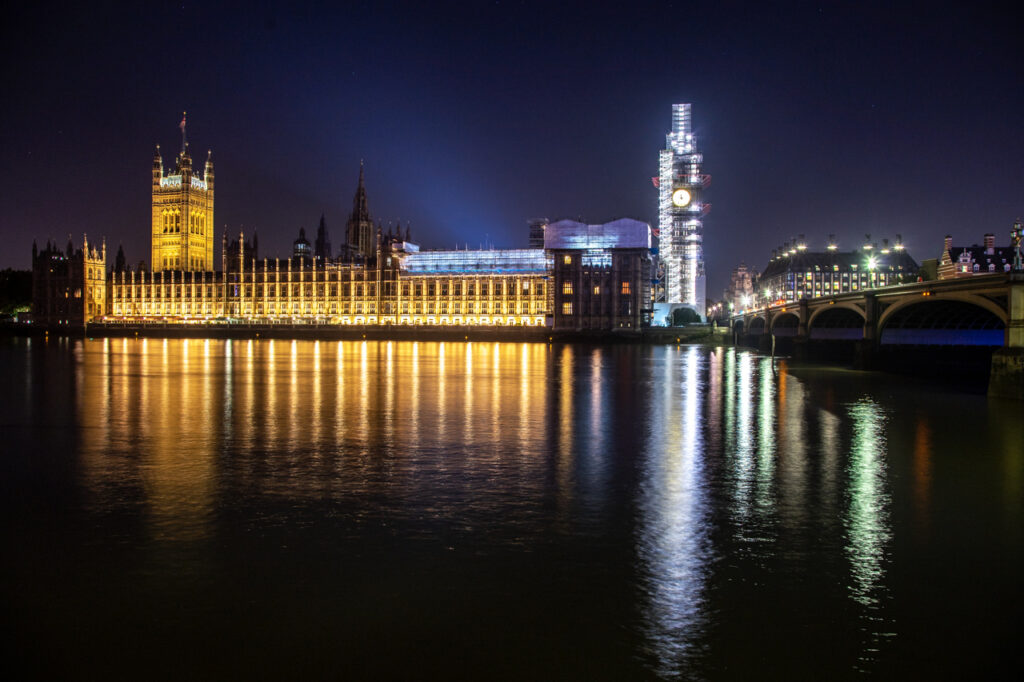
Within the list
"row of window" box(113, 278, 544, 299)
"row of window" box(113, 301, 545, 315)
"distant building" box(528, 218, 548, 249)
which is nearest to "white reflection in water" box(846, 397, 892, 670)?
"row of window" box(113, 301, 545, 315)

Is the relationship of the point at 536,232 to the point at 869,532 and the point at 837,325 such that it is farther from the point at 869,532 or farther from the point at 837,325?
the point at 869,532

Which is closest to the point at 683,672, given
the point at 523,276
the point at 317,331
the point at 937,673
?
the point at 937,673

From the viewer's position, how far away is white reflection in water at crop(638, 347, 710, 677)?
7.41 metres

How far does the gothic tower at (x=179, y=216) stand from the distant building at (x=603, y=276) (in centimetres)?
9950

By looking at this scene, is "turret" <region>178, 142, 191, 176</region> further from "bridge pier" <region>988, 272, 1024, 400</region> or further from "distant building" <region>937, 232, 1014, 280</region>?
"bridge pier" <region>988, 272, 1024, 400</region>

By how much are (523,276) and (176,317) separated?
265 feet

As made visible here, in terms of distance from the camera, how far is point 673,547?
398 inches

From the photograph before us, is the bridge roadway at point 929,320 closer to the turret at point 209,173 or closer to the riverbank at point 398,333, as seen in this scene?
the riverbank at point 398,333

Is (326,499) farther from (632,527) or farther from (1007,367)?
(1007,367)

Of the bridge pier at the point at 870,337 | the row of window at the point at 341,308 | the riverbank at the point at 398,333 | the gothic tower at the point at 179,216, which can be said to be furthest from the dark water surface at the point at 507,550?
the gothic tower at the point at 179,216

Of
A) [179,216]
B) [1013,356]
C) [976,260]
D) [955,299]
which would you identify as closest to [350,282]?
[179,216]

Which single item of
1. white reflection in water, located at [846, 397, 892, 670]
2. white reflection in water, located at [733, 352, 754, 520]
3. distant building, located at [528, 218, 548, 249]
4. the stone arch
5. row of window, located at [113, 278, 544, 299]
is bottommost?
white reflection in water, located at [846, 397, 892, 670]

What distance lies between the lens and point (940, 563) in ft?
31.6

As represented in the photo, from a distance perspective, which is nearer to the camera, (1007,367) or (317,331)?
(1007,367)
